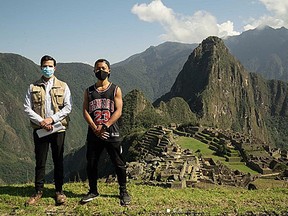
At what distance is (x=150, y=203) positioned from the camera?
5.36 meters

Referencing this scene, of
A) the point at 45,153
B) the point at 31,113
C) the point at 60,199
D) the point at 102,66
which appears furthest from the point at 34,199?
the point at 102,66

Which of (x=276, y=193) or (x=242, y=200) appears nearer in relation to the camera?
(x=242, y=200)

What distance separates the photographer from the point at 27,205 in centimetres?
509

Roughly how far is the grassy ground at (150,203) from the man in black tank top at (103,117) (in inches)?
10.8

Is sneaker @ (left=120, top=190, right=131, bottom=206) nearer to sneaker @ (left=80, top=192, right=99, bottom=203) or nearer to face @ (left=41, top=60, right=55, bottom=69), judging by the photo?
sneaker @ (left=80, top=192, right=99, bottom=203)

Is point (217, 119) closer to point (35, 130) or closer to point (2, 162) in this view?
point (2, 162)

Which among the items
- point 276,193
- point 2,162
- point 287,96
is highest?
point 287,96

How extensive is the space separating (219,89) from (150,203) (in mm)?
109826

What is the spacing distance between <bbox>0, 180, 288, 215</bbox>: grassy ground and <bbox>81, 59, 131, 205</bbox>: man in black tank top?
274mm

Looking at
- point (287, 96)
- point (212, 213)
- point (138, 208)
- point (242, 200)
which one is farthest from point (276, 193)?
point (287, 96)

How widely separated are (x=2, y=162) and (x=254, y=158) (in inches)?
3262

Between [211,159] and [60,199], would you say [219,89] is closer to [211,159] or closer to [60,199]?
[211,159]

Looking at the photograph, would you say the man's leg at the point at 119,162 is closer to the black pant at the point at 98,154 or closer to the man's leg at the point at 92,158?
the black pant at the point at 98,154

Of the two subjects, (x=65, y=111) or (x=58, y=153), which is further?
(x=58, y=153)
